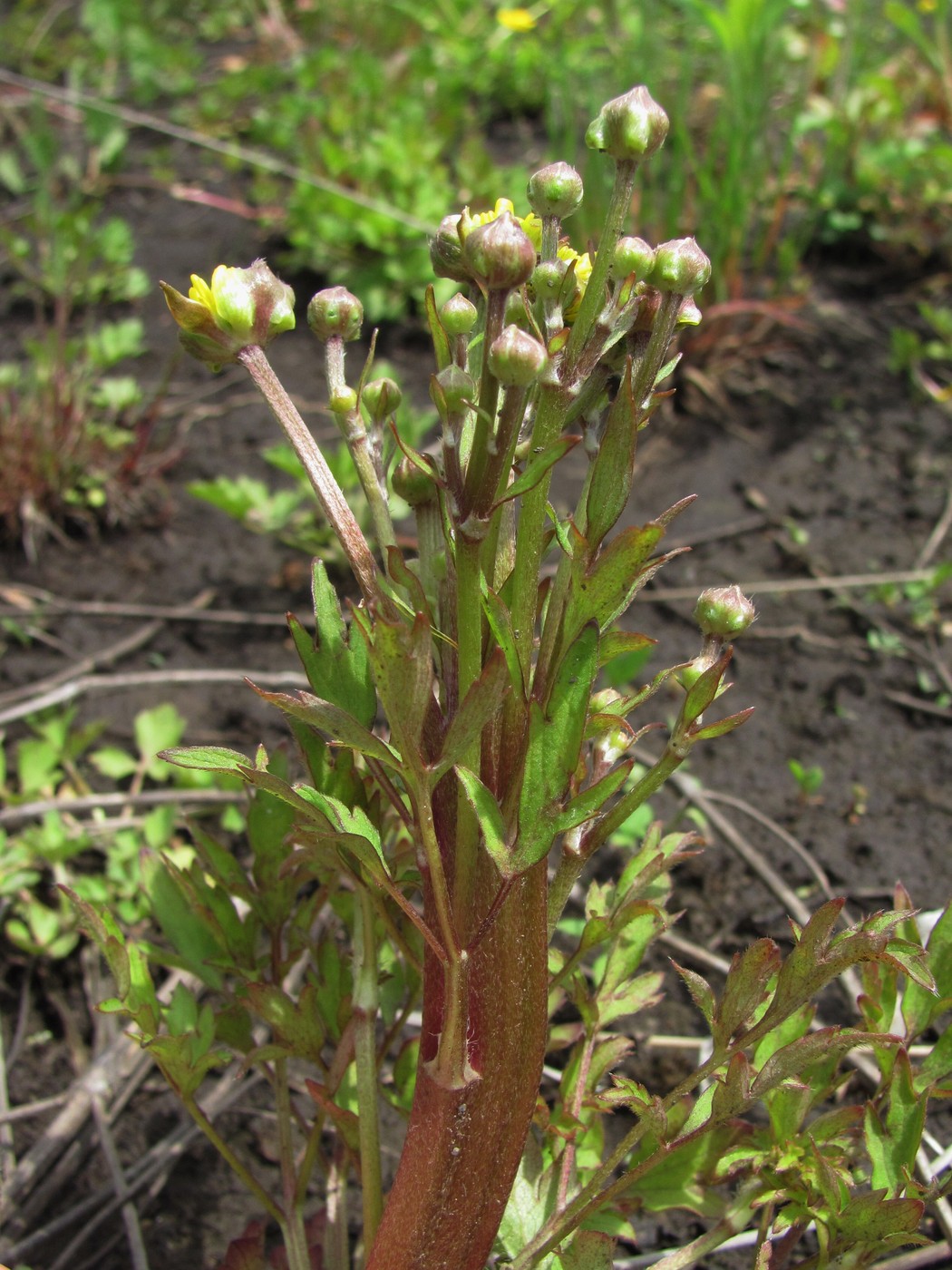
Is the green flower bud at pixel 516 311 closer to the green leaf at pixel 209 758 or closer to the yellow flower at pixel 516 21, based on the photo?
the green leaf at pixel 209 758

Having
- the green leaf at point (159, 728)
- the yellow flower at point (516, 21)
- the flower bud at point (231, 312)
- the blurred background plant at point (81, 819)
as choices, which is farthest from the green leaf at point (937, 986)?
the yellow flower at point (516, 21)

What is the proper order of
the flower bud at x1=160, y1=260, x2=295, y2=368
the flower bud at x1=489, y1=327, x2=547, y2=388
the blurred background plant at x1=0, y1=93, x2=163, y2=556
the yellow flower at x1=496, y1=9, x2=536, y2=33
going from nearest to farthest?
1. the flower bud at x1=489, y1=327, x2=547, y2=388
2. the flower bud at x1=160, y1=260, x2=295, y2=368
3. the blurred background plant at x1=0, y1=93, x2=163, y2=556
4. the yellow flower at x1=496, y1=9, x2=536, y2=33

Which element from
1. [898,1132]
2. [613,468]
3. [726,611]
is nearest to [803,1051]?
[898,1132]

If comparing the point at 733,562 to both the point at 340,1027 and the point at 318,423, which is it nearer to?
the point at 318,423

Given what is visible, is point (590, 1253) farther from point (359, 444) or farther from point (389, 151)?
point (389, 151)

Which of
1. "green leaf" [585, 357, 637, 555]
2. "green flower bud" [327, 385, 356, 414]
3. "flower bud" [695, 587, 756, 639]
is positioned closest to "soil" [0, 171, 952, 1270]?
"flower bud" [695, 587, 756, 639]

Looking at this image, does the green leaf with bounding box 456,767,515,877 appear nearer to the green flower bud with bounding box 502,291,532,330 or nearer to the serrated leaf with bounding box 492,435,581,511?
the serrated leaf with bounding box 492,435,581,511

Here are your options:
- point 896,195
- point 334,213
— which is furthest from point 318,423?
point 896,195
